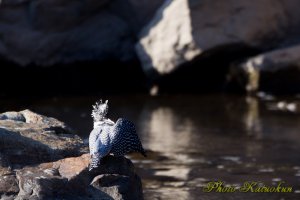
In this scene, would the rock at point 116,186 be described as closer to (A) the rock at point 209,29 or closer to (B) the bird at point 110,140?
(B) the bird at point 110,140

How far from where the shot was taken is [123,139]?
3.79 meters

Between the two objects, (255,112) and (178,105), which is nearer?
(255,112)

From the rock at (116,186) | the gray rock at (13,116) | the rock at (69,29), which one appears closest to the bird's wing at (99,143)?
the rock at (116,186)

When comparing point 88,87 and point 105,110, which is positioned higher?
point 88,87

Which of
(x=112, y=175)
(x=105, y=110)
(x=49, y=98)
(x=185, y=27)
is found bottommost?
(x=112, y=175)

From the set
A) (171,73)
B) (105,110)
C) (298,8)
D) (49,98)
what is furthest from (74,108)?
(105,110)

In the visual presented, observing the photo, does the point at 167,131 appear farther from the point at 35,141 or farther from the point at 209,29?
the point at 35,141

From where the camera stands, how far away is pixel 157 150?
6395 mm

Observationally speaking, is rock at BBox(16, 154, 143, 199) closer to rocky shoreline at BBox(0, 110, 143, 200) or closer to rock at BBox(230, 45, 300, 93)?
rocky shoreline at BBox(0, 110, 143, 200)

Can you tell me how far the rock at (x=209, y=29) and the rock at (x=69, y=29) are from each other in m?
0.57

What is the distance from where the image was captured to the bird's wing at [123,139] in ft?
12.2

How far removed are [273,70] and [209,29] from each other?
88 centimetres

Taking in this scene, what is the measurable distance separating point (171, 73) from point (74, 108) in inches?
58.9

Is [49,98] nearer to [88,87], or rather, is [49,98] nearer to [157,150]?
[88,87]
